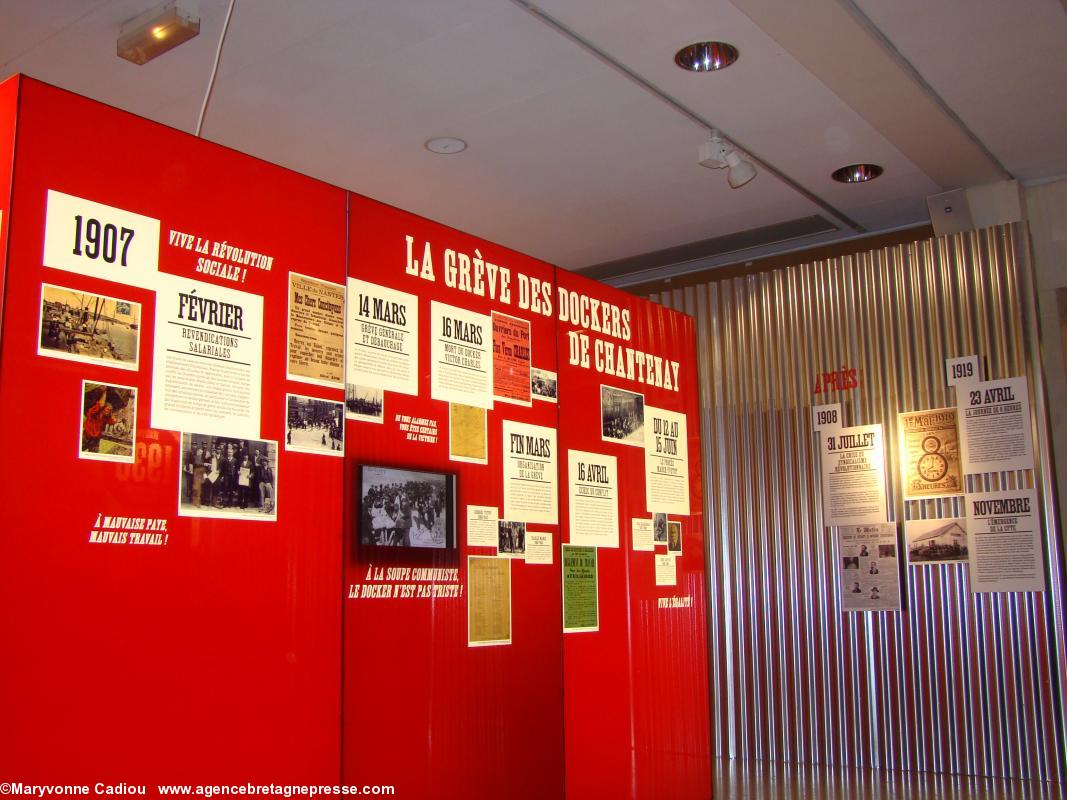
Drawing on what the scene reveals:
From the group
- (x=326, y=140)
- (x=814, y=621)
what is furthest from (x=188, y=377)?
(x=814, y=621)

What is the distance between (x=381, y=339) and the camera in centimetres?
333

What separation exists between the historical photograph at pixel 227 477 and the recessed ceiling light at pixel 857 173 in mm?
4084

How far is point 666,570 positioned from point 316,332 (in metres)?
2.17

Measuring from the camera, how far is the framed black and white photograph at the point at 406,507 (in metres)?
3.19

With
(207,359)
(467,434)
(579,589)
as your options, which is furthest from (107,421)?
(579,589)

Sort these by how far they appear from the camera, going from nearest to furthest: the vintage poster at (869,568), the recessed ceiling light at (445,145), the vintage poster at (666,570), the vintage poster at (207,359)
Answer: the vintage poster at (207,359), the vintage poster at (666,570), the recessed ceiling light at (445,145), the vintage poster at (869,568)

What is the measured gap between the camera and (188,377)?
274cm

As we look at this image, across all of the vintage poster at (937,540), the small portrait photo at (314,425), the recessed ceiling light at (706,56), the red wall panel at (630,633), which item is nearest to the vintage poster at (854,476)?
the vintage poster at (937,540)

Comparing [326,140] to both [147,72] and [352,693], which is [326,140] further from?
[352,693]

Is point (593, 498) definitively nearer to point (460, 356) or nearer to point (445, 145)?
point (460, 356)

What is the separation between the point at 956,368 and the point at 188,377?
4.63 meters

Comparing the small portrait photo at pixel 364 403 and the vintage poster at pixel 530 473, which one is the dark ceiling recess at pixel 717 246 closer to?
the vintage poster at pixel 530 473

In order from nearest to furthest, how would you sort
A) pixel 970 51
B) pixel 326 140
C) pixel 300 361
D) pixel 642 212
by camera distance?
1. pixel 300 361
2. pixel 970 51
3. pixel 326 140
4. pixel 642 212

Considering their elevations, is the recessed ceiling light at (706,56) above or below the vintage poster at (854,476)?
above
